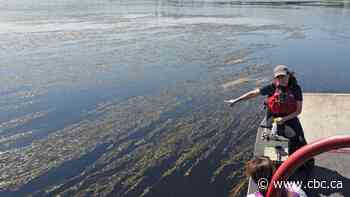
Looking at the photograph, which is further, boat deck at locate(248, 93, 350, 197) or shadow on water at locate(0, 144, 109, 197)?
shadow on water at locate(0, 144, 109, 197)

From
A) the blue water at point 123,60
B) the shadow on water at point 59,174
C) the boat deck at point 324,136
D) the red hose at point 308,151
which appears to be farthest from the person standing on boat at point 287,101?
the blue water at point 123,60

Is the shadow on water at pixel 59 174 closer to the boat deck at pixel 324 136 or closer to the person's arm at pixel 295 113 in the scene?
the boat deck at pixel 324 136

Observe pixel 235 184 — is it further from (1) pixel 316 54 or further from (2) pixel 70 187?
(1) pixel 316 54

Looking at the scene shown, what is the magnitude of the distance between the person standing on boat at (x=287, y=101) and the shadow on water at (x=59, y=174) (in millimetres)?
3632

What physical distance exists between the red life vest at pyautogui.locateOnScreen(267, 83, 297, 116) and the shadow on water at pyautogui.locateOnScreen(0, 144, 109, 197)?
12.0 feet

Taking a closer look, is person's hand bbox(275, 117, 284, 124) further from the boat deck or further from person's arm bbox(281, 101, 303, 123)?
the boat deck

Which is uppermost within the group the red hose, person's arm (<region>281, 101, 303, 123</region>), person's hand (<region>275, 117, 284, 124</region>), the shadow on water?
the red hose

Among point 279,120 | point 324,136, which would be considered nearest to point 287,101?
point 279,120

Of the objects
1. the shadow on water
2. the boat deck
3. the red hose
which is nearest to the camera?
the red hose

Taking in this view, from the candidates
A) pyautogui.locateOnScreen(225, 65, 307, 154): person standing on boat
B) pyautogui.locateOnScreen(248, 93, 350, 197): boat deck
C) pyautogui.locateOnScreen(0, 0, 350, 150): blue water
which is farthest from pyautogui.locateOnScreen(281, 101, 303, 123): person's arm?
pyautogui.locateOnScreen(0, 0, 350, 150): blue water

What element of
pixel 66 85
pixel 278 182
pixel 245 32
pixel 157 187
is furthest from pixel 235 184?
pixel 245 32

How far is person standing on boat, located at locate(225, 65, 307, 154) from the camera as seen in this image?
4.59 meters

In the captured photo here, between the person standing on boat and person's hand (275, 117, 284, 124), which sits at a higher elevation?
the person standing on boat

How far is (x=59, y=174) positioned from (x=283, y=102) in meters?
4.06
